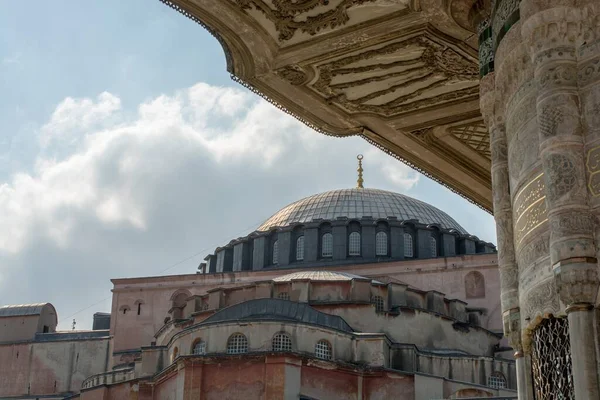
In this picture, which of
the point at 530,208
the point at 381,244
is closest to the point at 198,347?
the point at 381,244

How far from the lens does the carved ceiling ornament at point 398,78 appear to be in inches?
488

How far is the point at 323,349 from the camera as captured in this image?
38.3 m

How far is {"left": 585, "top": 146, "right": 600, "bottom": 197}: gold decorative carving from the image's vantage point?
25.3 ft

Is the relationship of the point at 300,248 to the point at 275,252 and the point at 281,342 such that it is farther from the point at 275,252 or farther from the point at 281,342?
the point at 281,342

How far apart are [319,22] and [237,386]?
25.7 metres

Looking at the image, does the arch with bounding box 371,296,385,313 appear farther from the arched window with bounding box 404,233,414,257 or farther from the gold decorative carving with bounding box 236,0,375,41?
the gold decorative carving with bounding box 236,0,375,41

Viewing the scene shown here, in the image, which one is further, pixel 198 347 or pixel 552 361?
pixel 198 347

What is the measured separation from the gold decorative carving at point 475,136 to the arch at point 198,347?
2492 centimetres

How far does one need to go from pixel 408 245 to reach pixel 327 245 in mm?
4259

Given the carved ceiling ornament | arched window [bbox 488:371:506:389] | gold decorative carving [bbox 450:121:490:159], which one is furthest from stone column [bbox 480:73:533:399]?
arched window [bbox 488:371:506:389]

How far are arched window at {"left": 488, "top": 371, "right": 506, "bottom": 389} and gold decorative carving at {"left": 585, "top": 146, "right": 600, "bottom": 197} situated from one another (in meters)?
34.2

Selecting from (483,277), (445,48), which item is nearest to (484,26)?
(445,48)

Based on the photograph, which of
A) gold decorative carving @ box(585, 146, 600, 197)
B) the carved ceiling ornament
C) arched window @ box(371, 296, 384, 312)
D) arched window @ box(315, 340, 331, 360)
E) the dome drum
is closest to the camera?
gold decorative carving @ box(585, 146, 600, 197)

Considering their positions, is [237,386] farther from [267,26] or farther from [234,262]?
[267,26]
